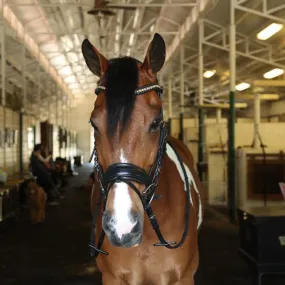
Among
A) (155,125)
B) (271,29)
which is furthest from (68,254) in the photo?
(271,29)

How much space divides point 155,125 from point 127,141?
0.15 meters

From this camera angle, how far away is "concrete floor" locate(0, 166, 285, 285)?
3.96 m

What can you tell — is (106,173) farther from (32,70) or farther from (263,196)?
(32,70)

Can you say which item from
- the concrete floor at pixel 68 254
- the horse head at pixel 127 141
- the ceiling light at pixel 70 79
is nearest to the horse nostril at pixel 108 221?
the horse head at pixel 127 141

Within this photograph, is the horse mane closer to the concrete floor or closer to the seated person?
the concrete floor

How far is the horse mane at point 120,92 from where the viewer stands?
5.00ft

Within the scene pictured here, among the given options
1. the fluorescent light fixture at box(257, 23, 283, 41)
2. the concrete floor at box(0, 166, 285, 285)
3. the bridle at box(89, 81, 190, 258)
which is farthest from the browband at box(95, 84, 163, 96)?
the fluorescent light fixture at box(257, 23, 283, 41)

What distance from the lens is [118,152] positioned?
1512 millimetres

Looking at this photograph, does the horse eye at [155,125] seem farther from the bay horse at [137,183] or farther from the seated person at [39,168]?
the seated person at [39,168]

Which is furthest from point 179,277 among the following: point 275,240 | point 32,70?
point 32,70

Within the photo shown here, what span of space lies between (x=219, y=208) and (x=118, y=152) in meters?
6.81

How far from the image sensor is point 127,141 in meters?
1.51

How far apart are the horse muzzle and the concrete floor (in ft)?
8.38

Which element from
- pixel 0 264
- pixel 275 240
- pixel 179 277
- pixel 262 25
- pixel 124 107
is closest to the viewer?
pixel 124 107
